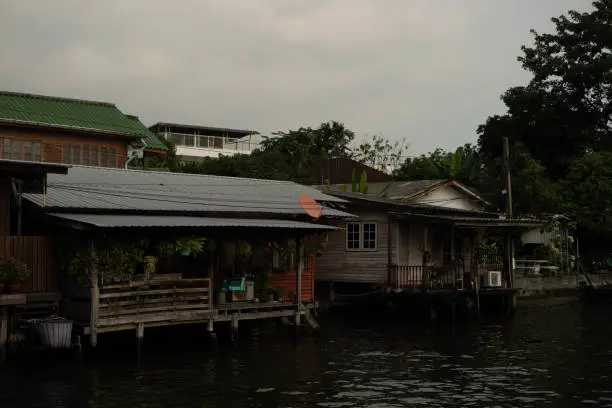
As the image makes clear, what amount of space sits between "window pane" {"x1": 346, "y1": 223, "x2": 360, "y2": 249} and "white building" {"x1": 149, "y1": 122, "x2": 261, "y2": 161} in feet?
110

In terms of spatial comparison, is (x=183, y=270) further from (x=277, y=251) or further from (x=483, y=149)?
(x=483, y=149)

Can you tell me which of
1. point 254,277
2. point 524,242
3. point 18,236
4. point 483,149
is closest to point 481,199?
point 524,242

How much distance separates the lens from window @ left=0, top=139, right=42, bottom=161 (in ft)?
114

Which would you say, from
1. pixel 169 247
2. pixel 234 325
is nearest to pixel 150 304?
pixel 169 247

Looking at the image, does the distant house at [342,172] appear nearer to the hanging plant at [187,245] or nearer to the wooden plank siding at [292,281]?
the wooden plank siding at [292,281]

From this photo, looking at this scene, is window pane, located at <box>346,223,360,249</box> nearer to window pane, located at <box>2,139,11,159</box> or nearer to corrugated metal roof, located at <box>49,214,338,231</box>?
corrugated metal roof, located at <box>49,214,338,231</box>

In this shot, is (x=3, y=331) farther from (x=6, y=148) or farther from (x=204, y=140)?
(x=204, y=140)

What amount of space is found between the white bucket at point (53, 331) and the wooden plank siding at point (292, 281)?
30.0 feet

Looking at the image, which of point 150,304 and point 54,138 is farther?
point 54,138

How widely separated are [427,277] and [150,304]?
1348 cm

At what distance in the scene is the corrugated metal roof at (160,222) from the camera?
19.9 meters

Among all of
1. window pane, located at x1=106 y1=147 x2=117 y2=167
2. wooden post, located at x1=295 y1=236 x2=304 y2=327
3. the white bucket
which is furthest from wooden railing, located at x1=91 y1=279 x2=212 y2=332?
window pane, located at x1=106 y1=147 x2=117 y2=167

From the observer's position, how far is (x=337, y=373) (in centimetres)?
1930

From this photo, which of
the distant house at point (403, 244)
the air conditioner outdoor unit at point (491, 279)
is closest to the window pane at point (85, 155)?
the distant house at point (403, 244)
